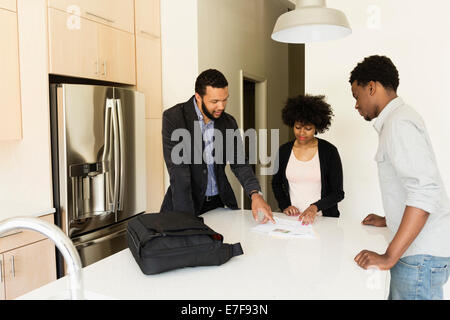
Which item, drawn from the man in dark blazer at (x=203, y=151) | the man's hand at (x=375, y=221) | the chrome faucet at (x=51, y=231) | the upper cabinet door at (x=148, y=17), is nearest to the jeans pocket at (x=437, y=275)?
the man's hand at (x=375, y=221)

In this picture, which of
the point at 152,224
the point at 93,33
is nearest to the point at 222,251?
the point at 152,224

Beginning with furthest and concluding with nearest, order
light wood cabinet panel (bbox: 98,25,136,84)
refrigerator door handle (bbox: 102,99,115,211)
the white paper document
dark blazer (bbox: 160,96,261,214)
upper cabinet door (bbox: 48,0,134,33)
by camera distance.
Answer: light wood cabinet panel (bbox: 98,25,136,84) → refrigerator door handle (bbox: 102,99,115,211) → upper cabinet door (bbox: 48,0,134,33) → dark blazer (bbox: 160,96,261,214) → the white paper document

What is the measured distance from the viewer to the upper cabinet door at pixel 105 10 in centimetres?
262

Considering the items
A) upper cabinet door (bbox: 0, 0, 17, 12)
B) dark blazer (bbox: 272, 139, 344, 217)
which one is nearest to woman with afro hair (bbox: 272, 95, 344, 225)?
dark blazer (bbox: 272, 139, 344, 217)

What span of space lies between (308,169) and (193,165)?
0.72 metres

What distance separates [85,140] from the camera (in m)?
2.62

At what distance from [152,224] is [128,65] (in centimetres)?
219

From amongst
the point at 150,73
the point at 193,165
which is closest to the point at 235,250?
the point at 193,165

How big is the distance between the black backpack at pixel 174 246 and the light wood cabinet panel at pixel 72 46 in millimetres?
1709

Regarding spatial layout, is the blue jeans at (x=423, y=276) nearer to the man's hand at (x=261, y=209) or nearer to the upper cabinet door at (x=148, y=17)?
the man's hand at (x=261, y=209)

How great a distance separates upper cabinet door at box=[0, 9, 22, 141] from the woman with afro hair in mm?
1600

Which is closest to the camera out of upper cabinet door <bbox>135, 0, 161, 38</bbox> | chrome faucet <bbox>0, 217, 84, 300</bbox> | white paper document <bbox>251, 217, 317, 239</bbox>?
chrome faucet <bbox>0, 217, 84, 300</bbox>

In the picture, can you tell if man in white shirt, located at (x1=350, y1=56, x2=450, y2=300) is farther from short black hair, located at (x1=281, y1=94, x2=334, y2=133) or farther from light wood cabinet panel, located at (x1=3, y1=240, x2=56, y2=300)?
light wood cabinet panel, located at (x1=3, y1=240, x2=56, y2=300)

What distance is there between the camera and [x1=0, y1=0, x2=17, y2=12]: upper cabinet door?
2242 mm
